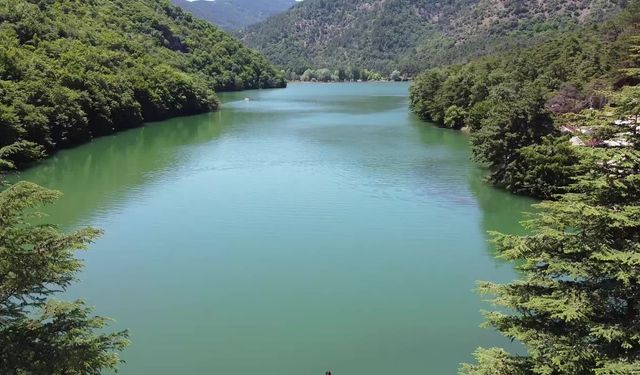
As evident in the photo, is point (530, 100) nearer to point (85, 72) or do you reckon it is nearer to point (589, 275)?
point (589, 275)

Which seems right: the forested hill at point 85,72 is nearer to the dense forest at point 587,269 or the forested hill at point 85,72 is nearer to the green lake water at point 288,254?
the green lake water at point 288,254

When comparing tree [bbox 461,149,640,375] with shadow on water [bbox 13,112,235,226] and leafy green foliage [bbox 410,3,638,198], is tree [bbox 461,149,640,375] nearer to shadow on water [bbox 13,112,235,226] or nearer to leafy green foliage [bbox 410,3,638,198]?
leafy green foliage [bbox 410,3,638,198]

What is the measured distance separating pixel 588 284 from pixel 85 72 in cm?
5688

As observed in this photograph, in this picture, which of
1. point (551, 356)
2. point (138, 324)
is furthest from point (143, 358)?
point (551, 356)

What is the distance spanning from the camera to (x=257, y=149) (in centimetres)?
4766

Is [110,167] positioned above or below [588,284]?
below

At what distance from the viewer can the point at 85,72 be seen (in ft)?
186

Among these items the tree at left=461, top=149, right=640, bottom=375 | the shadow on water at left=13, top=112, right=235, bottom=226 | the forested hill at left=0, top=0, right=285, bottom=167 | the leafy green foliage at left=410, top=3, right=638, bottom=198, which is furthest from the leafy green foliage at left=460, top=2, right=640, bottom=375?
the forested hill at left=0, top=0, right=285, bottom=167

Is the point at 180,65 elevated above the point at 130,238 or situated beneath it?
elevated above

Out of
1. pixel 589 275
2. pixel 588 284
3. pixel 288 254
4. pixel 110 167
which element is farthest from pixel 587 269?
pixel 110 167

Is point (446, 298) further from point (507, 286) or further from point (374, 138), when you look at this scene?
point (374, 138)

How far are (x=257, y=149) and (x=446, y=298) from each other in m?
31.8

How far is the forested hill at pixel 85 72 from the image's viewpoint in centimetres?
4284

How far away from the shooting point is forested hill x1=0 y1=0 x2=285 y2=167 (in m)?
42.8
